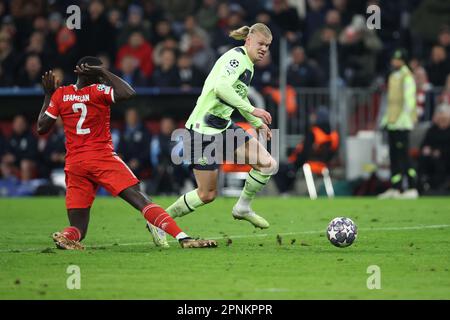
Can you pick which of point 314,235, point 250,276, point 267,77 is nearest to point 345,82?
point 267,77

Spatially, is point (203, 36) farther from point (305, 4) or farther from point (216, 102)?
point (216, 102)

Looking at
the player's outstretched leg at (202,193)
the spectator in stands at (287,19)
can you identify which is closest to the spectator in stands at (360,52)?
the spectator in stands at (287,19)

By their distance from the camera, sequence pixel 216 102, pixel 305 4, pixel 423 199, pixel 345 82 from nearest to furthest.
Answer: pixel 216 102
pixel 423 199
pixel 345 82
pixel 305 4

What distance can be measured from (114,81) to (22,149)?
12171 millimetres

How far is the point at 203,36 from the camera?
25.8 m

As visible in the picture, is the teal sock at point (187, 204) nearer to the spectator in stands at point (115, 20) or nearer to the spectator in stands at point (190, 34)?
the spectator in stands at point (190, 34)

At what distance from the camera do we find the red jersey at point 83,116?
40.3ft

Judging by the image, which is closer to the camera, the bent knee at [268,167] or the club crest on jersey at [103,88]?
the club crest on jersey at [103,88]

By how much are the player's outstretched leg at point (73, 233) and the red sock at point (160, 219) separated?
0.81m

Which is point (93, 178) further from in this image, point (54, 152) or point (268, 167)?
point (54, 152)

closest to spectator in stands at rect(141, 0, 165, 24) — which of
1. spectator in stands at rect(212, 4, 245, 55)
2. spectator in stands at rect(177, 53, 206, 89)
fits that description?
spectator in stands at rect(212, 4, 245, 55)

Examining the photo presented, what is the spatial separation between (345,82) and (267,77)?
6.37ft

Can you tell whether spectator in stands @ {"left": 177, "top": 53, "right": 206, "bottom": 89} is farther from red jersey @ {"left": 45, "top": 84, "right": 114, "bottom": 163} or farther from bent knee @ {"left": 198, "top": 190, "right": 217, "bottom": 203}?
red jersey @ {"left": 45, "top": 84, "right": 114, "bottom": 163}

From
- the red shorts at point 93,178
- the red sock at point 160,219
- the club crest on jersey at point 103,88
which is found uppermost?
the club crest on jersey at point 103,88
